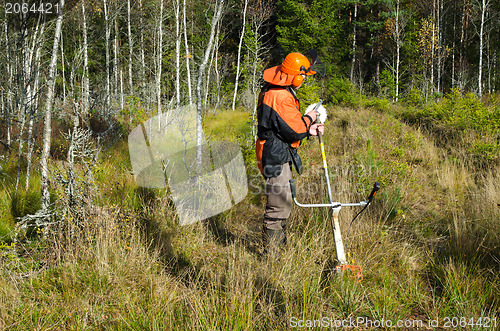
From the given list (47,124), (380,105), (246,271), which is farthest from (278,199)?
(380,105)

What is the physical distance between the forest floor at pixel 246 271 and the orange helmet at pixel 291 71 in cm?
157

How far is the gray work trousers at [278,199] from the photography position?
128 inches

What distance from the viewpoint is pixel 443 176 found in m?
5.33

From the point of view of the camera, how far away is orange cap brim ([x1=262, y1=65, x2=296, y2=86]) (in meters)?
3.04

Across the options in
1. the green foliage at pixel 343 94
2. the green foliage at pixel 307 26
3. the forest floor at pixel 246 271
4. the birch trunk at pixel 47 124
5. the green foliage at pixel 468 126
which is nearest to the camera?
the forest floor at pixel 246 271

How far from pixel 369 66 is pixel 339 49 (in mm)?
4050

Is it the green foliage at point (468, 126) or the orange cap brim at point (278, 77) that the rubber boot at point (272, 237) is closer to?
the orange cap brim at point (278, 77)

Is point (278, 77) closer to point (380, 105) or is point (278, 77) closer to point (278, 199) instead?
point (278, 199)

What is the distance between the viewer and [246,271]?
2479mm

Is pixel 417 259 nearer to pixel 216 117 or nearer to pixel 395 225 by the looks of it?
pixel 395 225

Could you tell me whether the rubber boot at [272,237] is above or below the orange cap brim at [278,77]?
below

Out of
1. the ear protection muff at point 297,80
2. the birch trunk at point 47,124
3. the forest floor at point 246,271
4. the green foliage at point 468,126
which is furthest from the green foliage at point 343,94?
the birch trunk at point 47,124

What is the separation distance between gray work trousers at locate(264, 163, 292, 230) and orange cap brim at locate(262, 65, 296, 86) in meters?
0.84

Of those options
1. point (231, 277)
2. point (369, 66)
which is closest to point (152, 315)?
point (231, 277)
